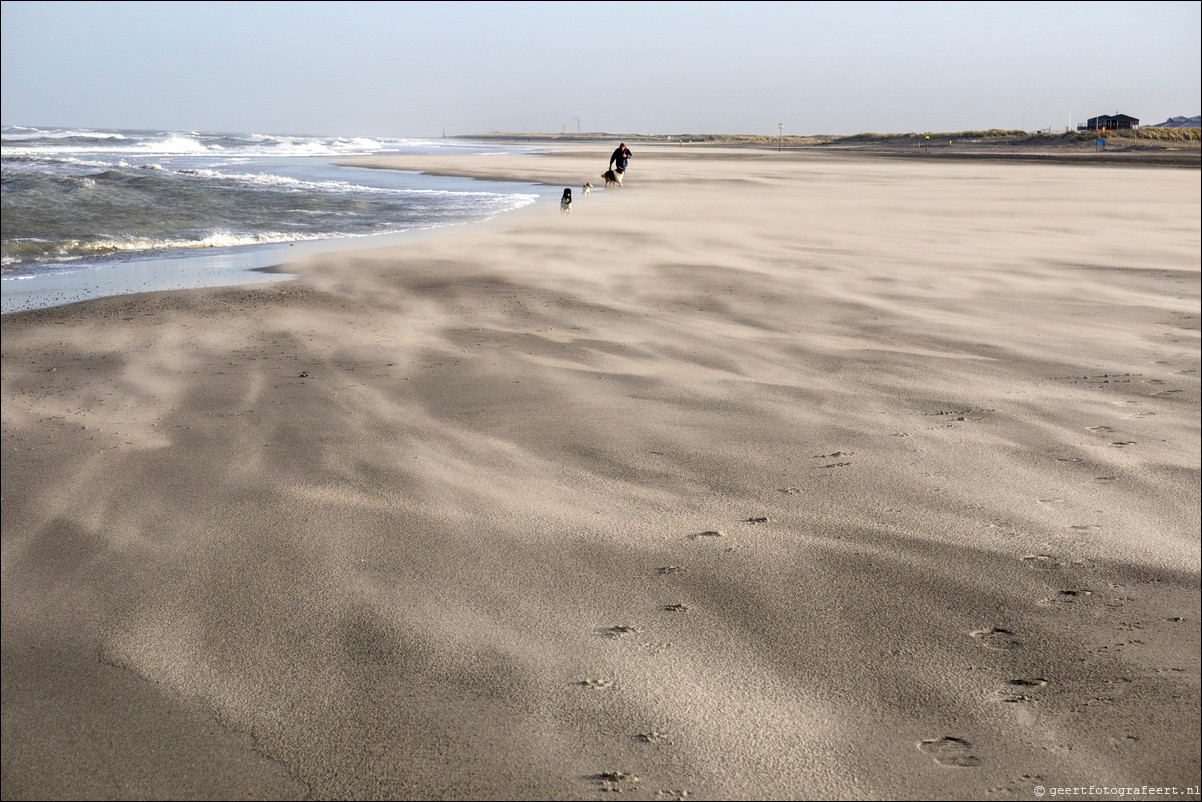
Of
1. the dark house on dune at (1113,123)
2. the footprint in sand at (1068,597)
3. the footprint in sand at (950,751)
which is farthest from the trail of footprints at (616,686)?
the dark house on dune at (1113,123)

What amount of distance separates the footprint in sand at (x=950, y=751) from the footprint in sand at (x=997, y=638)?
45cm

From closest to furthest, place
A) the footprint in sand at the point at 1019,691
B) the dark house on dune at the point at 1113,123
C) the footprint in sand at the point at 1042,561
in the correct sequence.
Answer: the footprint in sand at the point at 1019,691
the footprint in sand at the point at 1042,561
the dark house on dune at the point at 1113,123

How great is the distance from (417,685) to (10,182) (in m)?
21.7

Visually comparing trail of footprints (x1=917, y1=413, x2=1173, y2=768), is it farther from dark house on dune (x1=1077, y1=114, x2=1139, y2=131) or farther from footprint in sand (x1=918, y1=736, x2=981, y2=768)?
dark house on dune (x1=1077, y1=114, x2=1139, y2=131)

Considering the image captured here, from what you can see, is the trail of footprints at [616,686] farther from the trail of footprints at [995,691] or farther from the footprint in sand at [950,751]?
the footprint in sand at [950,751]

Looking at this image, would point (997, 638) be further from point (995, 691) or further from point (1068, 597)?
point (1068, 597)

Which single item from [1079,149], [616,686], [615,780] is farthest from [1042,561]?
[1079,149]

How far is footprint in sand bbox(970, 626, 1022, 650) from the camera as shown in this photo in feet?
7.95

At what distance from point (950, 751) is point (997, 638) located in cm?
54

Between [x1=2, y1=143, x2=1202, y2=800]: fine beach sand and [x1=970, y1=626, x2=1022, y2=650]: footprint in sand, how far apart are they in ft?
0.03

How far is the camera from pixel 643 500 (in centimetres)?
338

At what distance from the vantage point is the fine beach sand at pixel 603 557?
2.06 metres

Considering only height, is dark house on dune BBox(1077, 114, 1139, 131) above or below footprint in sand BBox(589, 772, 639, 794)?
above

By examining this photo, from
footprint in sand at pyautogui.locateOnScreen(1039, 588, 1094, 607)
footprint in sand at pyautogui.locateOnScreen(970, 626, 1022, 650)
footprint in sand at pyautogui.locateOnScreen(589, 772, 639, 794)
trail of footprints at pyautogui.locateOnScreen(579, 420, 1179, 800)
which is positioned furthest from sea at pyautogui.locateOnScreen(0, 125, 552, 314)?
footprint in sand at pyautogui.locateOnScreen(1039, 588, 1094, 607)
